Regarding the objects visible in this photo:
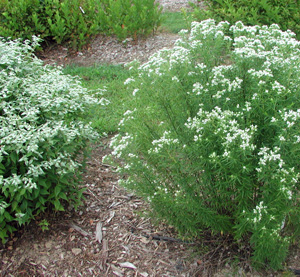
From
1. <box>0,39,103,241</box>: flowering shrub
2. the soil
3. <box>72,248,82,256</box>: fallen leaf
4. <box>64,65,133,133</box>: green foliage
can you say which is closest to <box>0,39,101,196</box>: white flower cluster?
<box>0,39,103,241</box>: flowering shrub

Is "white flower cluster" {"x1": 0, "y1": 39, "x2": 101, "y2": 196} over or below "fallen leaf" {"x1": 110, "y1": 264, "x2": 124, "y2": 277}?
over

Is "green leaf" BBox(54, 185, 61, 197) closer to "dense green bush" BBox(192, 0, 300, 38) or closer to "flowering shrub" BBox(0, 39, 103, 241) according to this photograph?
"flowering shrub" BBox(0, 39, 103, 241)

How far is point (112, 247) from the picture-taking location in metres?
3.72

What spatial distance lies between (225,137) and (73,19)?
671cm

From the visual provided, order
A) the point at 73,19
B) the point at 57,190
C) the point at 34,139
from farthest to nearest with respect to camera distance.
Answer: the point at 73,19 → the point at 57,190 → the point at 34,139

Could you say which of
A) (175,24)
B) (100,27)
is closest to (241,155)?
(100,27)

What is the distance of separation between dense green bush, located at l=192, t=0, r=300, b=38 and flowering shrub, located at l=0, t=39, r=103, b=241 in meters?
4.62

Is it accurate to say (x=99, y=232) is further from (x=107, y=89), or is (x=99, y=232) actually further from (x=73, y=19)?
(x=73, y=19)

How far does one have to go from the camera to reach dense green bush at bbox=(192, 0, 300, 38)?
7246 millimetres

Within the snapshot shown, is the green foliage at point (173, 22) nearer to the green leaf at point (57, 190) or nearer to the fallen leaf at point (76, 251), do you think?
the green leaf at point (57, 190)

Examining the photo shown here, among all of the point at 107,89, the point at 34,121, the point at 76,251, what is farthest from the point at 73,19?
the point at 76,251

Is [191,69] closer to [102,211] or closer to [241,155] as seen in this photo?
[241,155]

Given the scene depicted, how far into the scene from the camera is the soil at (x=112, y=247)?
11.0 feet

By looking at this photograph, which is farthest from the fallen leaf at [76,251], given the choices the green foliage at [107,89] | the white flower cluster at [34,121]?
the green foliage at [107,89]
